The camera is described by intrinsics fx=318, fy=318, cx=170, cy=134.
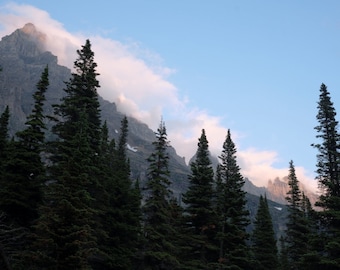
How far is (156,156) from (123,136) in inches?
899

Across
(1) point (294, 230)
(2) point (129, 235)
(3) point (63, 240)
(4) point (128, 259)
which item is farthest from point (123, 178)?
(1) point (294, 230)

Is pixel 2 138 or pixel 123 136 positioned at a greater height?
pixel 123 136

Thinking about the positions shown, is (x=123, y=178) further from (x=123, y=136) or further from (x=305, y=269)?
(x=305, y=269)

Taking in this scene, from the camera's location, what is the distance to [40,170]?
83.0 feet

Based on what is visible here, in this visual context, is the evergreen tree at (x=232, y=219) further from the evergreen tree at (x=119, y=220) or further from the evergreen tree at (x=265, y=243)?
the evergreen tree at (x=265, y=243)

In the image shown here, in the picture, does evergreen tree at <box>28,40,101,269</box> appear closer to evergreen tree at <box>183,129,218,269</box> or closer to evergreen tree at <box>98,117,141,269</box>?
evergreen tree at <box>98,117,141,269</box>

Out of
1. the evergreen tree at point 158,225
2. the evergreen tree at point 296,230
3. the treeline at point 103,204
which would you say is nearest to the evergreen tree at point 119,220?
the treeline at point 103,204

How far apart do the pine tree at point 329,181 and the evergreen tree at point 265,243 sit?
49.2ft

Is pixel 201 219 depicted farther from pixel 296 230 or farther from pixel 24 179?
pixel 24 179

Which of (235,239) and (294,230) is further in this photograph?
(294,230)

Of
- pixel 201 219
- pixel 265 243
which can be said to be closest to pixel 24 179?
pixel 201 219

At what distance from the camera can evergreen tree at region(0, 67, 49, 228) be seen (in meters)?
23.7

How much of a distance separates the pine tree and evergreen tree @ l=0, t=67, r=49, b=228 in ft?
73.8

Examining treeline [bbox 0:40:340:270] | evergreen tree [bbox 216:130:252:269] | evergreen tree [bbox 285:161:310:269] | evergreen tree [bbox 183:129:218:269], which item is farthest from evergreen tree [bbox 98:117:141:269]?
evergreen tree [bbox 285:161:310:269]
